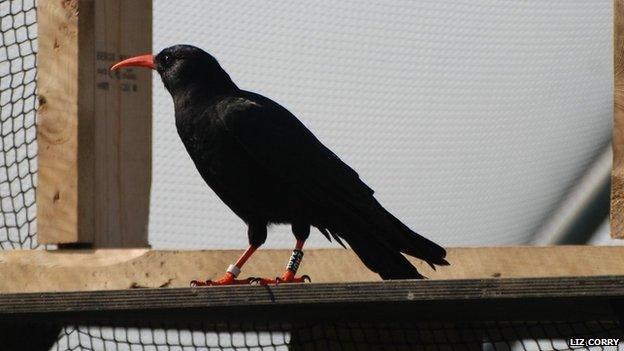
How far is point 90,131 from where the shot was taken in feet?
11.5

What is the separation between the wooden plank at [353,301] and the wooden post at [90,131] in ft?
0.96

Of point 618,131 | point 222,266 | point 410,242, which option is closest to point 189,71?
point 222,266

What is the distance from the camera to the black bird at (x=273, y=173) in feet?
11.9

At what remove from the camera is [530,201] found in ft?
18.4

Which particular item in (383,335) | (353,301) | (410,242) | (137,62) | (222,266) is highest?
(137,62)

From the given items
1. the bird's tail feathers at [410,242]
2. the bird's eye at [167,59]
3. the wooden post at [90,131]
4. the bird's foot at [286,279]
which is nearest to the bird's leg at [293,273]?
the bird's foot at [286,279]

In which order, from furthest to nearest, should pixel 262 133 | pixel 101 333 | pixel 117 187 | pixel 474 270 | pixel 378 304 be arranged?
pixel 101 333
pixel 262 133
pixel 117 187
pixel 474 270
pixel 378 304

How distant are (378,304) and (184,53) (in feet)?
6.16

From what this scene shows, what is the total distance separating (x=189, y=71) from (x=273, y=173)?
67cm

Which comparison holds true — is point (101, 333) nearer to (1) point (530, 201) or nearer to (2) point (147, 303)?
(2) point (147, 303)

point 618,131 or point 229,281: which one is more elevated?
point 618,131

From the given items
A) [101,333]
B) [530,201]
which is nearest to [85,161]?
[101,333]

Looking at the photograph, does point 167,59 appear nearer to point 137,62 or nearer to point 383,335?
point 137,62

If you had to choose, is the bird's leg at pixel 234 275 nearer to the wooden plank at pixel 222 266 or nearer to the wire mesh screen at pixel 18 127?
the wooden plank at pixel 222 266
